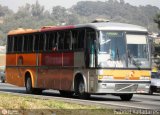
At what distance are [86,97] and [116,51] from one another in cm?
239

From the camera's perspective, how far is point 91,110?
16.3 m

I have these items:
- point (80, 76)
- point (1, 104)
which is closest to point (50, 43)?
point (80, 76)

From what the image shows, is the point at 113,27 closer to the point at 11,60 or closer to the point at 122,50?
the point at 122,50

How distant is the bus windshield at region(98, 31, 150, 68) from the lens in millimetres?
23391

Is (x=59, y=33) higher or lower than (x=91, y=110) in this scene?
higher

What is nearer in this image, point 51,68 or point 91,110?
point 91,110

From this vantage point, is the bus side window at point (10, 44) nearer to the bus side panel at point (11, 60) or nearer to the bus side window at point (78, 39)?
the bus side panel at point (11, 60)

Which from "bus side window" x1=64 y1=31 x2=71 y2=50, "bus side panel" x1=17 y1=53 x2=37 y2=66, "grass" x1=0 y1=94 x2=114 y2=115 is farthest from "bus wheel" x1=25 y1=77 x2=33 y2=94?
"grass" x1=0 y1=94 x2=114 y2=115

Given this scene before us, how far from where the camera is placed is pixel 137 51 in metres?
24.0

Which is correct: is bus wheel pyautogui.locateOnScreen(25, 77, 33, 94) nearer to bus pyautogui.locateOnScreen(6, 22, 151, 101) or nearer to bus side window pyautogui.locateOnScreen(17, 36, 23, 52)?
bus side window pyautogui.locateOnScreen(17, 36, 23, 52)

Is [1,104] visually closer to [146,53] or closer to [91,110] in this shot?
[91,110]

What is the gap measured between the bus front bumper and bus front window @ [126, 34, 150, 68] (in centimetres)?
73

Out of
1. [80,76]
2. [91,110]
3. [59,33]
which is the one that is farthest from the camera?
[59,33]

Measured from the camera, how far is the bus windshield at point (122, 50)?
23.4m
